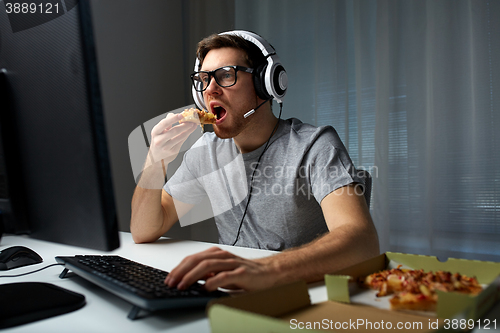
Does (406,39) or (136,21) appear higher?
(136,21)

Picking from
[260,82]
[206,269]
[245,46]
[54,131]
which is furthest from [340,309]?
[245,46]

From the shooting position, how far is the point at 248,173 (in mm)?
1400

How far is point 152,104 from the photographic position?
267 cm

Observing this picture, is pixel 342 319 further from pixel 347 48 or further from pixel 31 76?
pixel 347 48

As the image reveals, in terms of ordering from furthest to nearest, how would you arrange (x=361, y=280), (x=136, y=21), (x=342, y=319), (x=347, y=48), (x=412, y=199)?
(x=136, y=21) → (x=347, y=48) → (x=412, y=199) → (x=361, y=280) → (x=342, y=319)

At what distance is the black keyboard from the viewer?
497 millimetres

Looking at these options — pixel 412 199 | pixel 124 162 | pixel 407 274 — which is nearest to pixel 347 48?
pixel 412 199

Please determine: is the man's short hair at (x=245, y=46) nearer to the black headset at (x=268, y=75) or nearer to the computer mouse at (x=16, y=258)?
the black headset at (x=268, y=75)

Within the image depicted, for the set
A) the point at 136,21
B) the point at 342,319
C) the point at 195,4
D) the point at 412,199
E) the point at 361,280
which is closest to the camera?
the point at 342,319

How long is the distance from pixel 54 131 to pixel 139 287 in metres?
0.26

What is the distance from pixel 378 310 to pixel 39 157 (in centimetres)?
53

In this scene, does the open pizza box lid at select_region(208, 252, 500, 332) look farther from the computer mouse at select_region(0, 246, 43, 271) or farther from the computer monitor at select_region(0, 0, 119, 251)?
the computer mouse at select_region(0, 246, 43, 271)

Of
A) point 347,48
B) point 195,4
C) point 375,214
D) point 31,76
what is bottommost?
point 375,214

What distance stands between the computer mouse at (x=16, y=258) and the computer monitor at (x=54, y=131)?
36 centimetres
